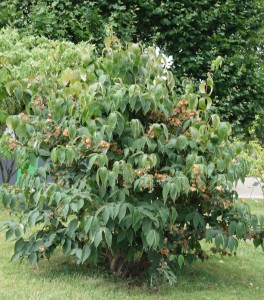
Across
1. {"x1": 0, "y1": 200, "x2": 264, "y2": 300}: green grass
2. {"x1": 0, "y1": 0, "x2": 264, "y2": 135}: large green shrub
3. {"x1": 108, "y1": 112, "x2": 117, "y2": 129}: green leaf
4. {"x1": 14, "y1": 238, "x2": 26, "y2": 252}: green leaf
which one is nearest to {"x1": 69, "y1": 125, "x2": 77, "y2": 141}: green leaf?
{"x1": 108, "y1": 112, "x2": 117, "y2": 129}: green leaf

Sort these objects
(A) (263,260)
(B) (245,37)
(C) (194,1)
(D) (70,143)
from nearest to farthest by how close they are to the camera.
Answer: (D) (70,143), (A) (263,260), (C) (194,1), (B) (245,37)

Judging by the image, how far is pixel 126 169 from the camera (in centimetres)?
439

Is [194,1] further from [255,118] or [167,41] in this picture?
[255,118]

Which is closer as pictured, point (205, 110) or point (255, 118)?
point (205, 110)

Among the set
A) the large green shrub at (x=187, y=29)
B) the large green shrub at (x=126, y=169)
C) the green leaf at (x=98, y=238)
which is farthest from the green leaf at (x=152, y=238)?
the large green shrub at (x=187, y=29)

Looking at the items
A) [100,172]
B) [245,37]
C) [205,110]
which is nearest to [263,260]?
[205,110]

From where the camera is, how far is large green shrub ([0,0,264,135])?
11367 millimetres

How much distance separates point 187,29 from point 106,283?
7853mm

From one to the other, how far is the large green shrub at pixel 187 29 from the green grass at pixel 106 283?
6.32 meters

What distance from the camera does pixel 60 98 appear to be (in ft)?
16.1

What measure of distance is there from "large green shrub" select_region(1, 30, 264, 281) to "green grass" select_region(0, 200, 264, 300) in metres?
0.25

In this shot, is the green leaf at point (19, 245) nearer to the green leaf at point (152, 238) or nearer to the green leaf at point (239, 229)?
the green leaf at point (152, 238)

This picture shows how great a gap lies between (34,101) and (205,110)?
1470mm

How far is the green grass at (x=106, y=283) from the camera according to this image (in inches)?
188
